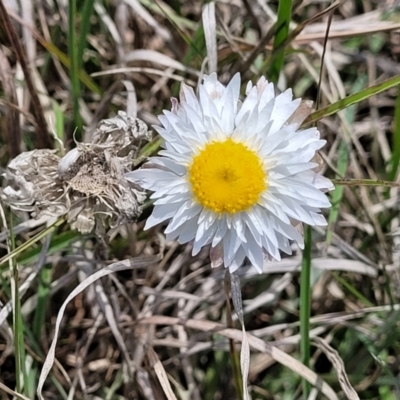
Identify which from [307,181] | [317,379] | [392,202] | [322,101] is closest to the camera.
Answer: [307,181]

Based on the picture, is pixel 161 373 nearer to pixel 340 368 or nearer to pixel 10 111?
pixel 340 368

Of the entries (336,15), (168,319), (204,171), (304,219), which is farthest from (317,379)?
(336,15)

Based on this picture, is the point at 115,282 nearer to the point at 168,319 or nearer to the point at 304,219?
the point at 168,319

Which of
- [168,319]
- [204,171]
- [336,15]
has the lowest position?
[168,319]

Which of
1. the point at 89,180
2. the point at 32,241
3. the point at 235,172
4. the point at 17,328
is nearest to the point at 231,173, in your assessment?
the point at 235,172

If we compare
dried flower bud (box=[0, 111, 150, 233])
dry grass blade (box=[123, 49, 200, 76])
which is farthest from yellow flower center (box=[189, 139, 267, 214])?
dry grass blade (box=[123, 49, 200, 76])
